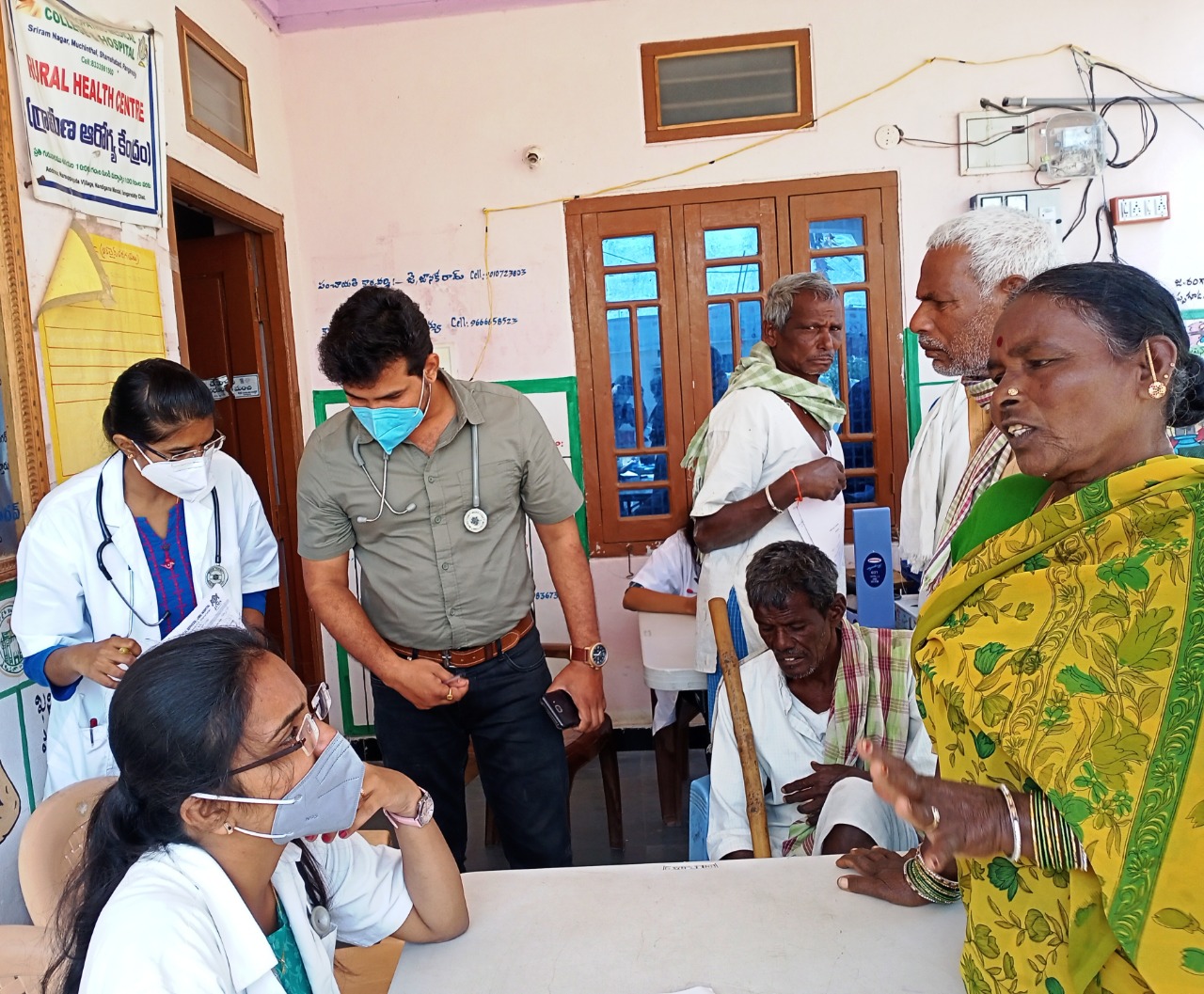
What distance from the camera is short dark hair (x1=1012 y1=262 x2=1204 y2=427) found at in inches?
40.6

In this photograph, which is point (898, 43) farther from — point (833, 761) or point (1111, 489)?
point (1111, 489)

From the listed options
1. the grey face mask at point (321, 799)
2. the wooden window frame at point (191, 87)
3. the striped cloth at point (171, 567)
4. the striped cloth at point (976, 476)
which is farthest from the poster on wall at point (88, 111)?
the striped cloth at point (976, 476)

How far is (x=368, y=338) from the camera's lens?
188 centimetres

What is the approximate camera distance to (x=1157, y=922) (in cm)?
89

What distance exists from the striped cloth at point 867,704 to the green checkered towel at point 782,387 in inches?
31.1

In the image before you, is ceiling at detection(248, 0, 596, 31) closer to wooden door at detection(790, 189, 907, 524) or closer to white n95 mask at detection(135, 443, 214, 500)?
wooden door at detection(790, 189, 907, 524)

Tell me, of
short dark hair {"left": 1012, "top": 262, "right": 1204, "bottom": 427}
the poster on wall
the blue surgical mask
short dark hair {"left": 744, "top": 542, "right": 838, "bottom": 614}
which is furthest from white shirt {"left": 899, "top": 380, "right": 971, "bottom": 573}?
the poster on wall

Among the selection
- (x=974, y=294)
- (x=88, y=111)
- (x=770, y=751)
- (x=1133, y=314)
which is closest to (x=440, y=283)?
(x=88, y=111)

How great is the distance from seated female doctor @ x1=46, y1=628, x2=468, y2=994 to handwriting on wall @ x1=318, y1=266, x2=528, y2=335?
2.89 meters

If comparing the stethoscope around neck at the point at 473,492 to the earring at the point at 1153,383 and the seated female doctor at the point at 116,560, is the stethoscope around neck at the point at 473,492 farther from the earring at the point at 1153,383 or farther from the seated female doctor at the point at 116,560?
the earring at the point at 1153,383

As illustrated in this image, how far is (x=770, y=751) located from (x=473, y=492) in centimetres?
90

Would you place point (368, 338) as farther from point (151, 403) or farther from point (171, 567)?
point (171, 567)

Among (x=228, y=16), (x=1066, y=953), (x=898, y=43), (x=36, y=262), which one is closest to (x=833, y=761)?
(x=1066, y=953)

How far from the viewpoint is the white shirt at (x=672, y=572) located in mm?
3449
